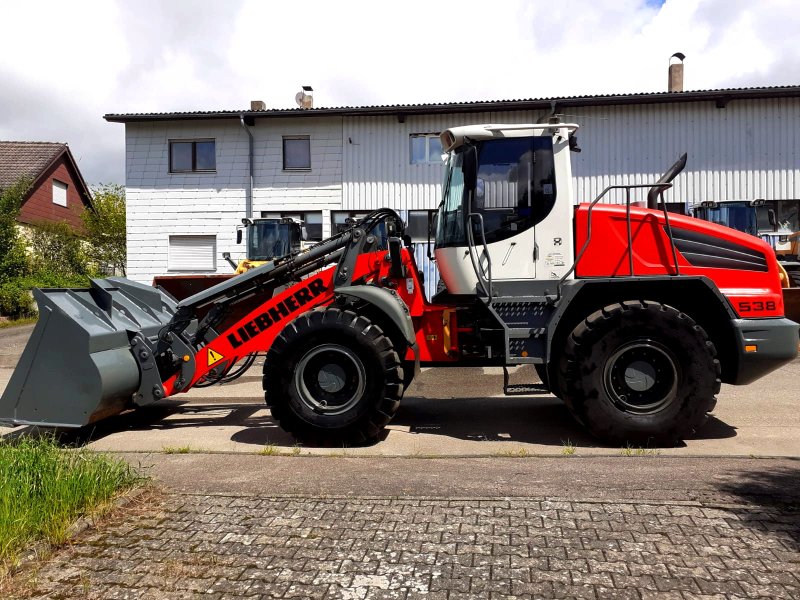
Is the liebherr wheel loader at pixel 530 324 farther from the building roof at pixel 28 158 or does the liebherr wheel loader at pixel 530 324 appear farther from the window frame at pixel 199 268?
the building roof at pixel 28 158

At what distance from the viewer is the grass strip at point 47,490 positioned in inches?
144

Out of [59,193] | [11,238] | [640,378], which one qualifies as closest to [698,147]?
[640,378]

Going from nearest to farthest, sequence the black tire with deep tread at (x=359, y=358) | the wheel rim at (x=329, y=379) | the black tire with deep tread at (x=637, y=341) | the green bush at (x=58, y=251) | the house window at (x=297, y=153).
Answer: the black tire with deep tread at (x=637, y=341)
the black tire with deep tread at (x=359, y=358)
the wheel rim at (x=329, y=379)
the house window at (x=297, y=153)
the green bush at (x=58, y=251)

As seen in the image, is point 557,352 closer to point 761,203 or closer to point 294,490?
point 294,490

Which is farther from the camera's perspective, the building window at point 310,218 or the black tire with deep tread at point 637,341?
the building window at point 310,218

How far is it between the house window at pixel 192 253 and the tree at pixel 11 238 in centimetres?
607

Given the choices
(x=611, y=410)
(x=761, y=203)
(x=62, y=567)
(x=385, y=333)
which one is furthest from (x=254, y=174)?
(x=62, y=567)

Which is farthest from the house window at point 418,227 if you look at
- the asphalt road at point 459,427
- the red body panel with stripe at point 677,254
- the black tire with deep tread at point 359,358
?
the asphalt road at point 459,427

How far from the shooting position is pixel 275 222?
17.3 m

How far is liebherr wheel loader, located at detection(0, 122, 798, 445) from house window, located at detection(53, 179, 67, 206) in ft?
95.6

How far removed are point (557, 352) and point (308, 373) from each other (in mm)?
2299

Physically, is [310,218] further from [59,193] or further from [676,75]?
[59,193]

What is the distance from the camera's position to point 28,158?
30625 mm

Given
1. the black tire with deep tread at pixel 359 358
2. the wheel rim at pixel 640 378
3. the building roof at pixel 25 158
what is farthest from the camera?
the building roof at pixel 25 158
